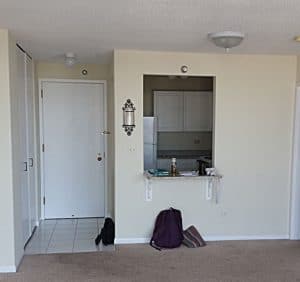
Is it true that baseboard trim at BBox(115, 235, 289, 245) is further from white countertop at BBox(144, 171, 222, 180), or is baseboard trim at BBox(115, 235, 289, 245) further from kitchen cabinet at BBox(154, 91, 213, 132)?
kitchen cabinet at BBox(154, 91, 213, 132)

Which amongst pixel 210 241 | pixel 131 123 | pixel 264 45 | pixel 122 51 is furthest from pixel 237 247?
pixel 122 51

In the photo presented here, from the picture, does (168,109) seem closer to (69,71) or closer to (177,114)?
(177,114)

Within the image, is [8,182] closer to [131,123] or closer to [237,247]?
[131,123]

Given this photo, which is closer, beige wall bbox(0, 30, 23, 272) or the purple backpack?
beige wall bbox(0, 30, 23, 272)

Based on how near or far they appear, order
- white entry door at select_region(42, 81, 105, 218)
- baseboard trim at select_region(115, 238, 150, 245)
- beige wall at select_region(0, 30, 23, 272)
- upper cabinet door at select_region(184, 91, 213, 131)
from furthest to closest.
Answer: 1. upper cabinet door at select_region(184, 91, 213, 131)
2. white entry door at select_region(42, 81, 105, 218)
3. baseboard trim at select_region(115, 238, 150, 245)
4. beige wall at select_region(0, 30, 23, 272)

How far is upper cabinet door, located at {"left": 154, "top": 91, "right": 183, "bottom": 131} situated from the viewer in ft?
20.3

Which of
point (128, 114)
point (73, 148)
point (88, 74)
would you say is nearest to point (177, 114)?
point (88, 74)

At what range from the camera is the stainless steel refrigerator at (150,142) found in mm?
5906

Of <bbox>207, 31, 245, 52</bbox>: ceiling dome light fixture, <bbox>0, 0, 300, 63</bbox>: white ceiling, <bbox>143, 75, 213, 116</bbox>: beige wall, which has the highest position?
<bbox>0, 0, 300, 63</bbox>: white ceiling

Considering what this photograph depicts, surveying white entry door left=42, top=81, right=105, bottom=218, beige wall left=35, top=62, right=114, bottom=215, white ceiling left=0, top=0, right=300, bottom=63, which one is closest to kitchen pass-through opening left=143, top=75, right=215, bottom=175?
beige wall left=35, top=62, right=114, bottom=215

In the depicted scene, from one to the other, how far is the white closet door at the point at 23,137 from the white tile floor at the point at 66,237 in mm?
217

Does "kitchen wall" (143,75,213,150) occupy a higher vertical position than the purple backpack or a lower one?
higher

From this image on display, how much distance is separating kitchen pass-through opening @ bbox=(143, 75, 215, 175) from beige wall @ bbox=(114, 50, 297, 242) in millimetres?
1518

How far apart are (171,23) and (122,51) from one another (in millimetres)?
1296
